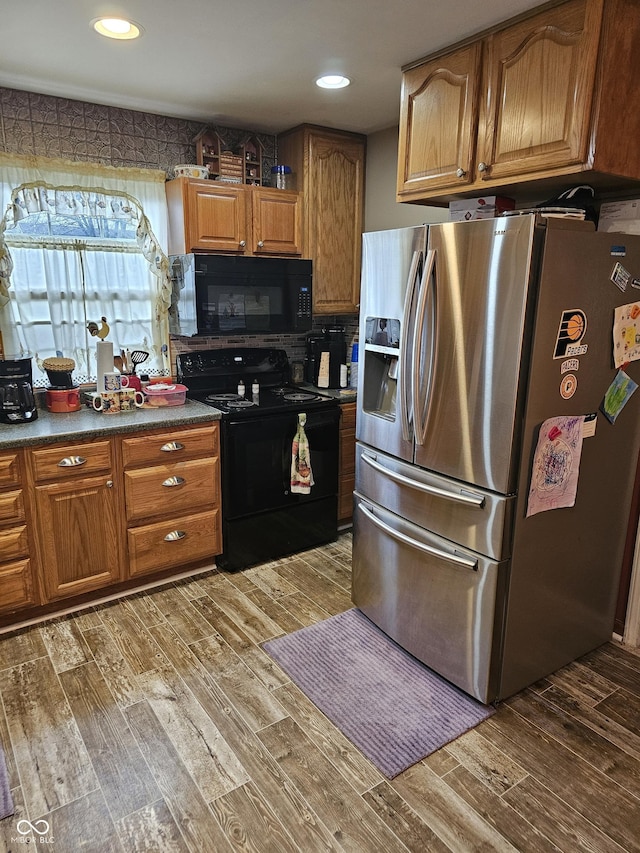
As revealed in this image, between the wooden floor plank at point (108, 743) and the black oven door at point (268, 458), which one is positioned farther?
the black oven door at point (268, 458)

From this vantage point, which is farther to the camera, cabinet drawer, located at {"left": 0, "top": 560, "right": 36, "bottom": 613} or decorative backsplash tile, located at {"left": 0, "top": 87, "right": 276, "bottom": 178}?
decorative backsplash tile, located at {"left": 0, "top": 87, "right": 276, "bottom": 178}

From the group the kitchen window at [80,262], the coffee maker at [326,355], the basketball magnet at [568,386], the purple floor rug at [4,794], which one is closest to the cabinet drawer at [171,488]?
the kitchen window at [80,262]

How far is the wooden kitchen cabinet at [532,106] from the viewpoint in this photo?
1845 millimetres

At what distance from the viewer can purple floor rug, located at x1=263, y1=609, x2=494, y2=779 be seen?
1983 mm

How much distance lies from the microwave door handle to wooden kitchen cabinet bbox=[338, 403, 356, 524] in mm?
1165

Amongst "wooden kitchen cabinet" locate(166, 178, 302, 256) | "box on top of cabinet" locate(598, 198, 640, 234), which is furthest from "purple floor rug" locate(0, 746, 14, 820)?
"box on top of cabinet" locate(598, 198, 640, 234)

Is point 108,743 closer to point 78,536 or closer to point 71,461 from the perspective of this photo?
point 78,536

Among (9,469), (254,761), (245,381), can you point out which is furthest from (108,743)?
(245,381)

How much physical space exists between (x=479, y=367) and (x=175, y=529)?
1783mm

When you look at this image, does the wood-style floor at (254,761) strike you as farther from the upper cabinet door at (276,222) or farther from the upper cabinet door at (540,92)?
the upper cabinet door at (276,222)

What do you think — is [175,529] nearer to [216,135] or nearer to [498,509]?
[498,509]

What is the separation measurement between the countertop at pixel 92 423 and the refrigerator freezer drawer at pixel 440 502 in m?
0.93

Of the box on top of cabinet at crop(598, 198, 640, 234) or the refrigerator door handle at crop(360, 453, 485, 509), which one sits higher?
the box on top of cabinet at crop(598, 198, 640, 234)

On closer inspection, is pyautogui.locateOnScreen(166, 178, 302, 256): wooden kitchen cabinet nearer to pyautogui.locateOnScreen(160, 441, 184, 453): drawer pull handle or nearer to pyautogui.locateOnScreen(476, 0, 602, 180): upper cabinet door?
pyautogui.locateOnScreen(160, 441, 184, 453): drawer pull handle
